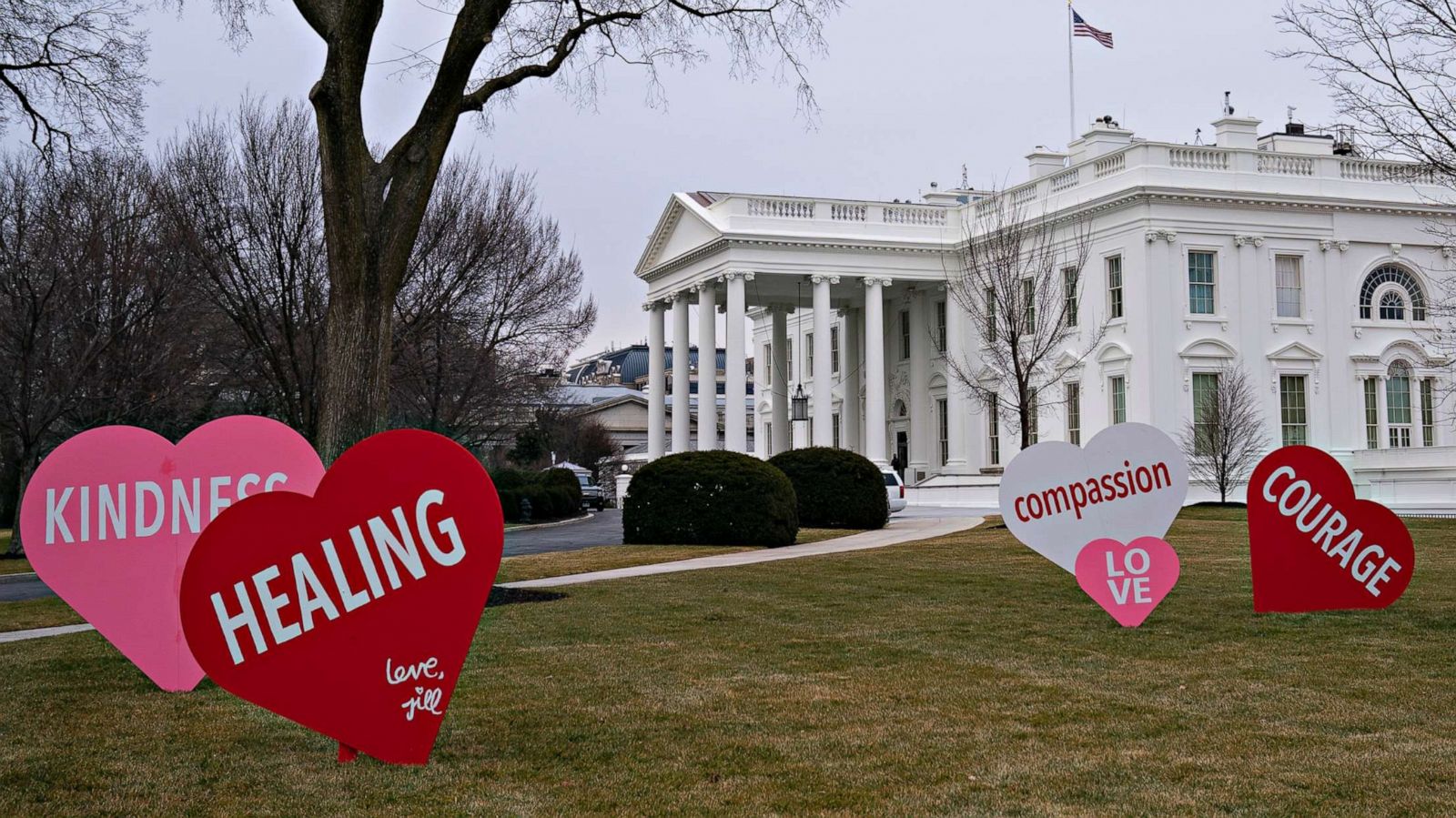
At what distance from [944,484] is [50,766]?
4191 centimetres

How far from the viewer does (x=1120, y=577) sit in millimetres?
11703

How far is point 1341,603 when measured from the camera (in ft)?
39.3

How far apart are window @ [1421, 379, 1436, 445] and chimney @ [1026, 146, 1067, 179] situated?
14.3 m

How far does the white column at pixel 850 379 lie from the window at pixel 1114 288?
15523 mm

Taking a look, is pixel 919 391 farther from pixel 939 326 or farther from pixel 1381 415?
pixel 1381 415

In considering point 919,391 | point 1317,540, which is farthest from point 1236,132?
point 1317,540

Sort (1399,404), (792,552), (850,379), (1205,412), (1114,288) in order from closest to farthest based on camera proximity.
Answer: (792,552) < (1205,412) < (1399,404) < (1114,288) < (850,379)

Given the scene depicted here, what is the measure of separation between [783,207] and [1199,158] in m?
14.9

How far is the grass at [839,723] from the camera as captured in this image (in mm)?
6055

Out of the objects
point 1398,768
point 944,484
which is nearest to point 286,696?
point 1398,768

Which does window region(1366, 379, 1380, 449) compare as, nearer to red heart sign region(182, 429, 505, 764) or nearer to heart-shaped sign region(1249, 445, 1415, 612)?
heart-shaped sign region(1249, 445, 1415, 612)

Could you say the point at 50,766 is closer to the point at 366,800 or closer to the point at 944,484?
the point at 366,800

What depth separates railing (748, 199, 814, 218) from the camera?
5084 cm

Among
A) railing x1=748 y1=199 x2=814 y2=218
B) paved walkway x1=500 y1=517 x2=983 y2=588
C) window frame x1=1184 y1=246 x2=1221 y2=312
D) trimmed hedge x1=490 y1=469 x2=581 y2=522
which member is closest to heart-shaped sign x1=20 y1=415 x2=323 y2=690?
paved walkway x1=500 y1=517 x2=983 y2=588
